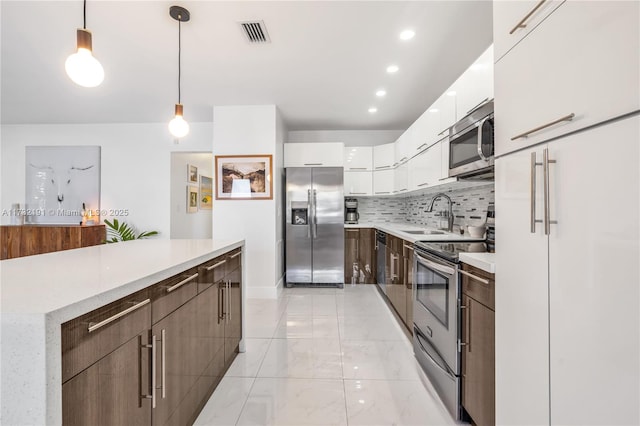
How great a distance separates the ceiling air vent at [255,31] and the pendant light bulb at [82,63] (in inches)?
44.2

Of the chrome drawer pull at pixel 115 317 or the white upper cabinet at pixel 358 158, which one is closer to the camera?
the chrome drawer pull at pixel 115 317

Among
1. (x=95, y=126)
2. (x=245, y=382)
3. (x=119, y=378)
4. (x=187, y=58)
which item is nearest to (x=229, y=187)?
(x=187, y=58)

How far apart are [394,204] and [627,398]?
4477mm

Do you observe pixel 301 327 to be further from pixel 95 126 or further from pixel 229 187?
pixel 95 126

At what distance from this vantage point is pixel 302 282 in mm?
4406

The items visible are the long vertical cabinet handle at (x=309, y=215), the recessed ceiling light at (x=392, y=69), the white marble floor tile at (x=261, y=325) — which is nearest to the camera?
the white marble floor tile at (x=261, y=325)

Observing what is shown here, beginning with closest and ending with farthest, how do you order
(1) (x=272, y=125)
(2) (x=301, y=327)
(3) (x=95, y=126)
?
(2) (x=301, y=327), (1) (x=272, y=125), (3) (x=95, y=126)

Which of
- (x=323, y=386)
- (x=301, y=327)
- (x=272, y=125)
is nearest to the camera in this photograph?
(x=323, y=386)

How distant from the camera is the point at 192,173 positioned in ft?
20.0

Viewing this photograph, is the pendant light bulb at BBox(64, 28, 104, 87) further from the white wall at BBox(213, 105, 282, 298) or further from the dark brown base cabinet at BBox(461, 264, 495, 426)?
the white wall at BBox(213, 105, 282, 298)

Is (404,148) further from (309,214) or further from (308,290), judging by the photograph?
(308,290)

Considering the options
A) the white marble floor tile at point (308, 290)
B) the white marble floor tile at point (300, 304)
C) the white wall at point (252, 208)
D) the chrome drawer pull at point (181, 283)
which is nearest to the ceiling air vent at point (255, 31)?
the white wall at point (252, 208)

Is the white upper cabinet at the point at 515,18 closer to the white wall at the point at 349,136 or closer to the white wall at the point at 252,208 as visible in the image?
the white wall at the point at 252,208

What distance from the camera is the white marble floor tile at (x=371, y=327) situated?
271 cm
